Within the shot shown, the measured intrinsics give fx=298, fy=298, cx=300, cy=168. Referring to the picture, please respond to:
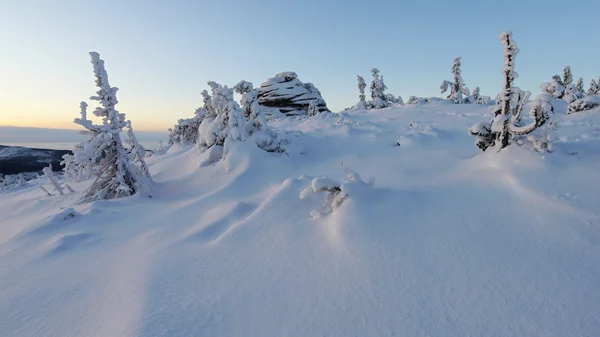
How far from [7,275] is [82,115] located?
5.04m

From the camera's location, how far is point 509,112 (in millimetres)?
5289

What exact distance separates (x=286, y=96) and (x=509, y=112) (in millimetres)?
29746

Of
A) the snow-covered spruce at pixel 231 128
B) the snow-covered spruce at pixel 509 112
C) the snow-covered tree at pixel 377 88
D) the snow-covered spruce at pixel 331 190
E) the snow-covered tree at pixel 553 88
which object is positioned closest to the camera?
the snow-covered spruce at pixel 331 190

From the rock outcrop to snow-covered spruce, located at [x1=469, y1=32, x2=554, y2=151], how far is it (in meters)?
28.0

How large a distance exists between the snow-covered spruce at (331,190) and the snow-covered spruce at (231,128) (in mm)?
4901

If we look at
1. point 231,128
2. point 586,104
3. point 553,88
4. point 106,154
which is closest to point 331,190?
point 231,128

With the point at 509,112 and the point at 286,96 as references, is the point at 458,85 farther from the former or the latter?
the point at 509,112

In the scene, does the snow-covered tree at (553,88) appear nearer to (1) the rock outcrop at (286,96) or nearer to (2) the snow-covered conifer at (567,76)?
(2) the snow-covered conifer at (567,76)

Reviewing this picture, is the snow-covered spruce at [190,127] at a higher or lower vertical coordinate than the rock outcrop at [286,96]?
lower

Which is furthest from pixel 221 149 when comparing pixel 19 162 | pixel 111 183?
pixel 19 162

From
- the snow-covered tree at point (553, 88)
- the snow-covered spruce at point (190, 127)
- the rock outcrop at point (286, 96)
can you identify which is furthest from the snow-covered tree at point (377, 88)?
the snow-covered spruce at point (190, 127)

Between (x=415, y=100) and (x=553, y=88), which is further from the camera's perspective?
(x=415, y=100)

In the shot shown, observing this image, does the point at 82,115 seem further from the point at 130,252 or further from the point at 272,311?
the point at 272,311

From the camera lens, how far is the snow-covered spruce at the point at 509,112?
4.59 metres
